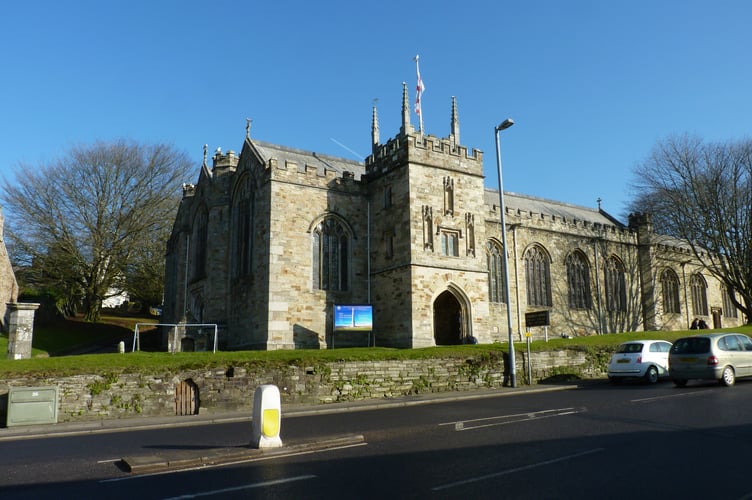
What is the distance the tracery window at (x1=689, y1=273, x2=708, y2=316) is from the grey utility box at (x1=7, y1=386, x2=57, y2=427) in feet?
139

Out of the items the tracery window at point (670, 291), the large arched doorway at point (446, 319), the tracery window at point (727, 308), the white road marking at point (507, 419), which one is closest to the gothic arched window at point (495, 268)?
the large arched doorway at point (446, 319)

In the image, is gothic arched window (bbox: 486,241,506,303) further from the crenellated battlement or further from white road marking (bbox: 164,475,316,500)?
white road marking (bbox: 164,475,316,500)

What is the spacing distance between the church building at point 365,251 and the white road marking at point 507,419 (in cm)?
794

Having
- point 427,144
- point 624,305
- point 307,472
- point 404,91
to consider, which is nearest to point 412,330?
point 427,144

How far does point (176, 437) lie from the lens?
39.4 ft

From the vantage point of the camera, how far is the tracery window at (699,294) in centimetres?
4388

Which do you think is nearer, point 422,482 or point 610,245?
point 422,482

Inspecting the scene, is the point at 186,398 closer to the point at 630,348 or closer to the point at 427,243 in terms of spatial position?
the point at 427,243

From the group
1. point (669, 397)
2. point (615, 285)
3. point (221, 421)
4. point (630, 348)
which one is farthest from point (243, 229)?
point (615, 285)

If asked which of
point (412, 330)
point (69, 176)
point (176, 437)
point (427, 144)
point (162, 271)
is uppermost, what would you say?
point (69, 176)

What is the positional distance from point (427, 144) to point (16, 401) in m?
19.1

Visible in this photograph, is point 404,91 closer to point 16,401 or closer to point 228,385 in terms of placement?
point 228,385

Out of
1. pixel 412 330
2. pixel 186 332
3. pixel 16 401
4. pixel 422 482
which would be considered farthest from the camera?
pixel 186 332

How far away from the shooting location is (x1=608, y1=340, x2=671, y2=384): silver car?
65.4ft
